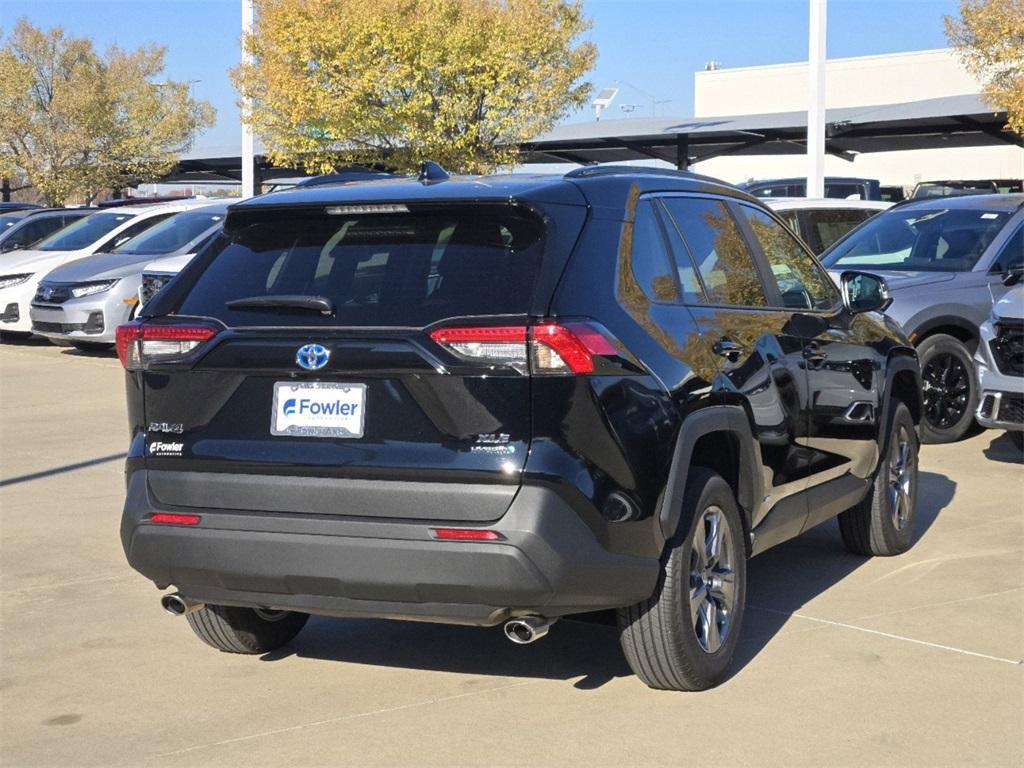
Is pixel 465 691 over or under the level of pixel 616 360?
under

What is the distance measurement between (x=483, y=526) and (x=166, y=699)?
1516 mm

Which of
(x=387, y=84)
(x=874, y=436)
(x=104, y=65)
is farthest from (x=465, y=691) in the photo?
(x=104, y=65)

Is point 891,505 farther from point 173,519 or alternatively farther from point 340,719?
point 173,519

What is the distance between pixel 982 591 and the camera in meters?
6.52

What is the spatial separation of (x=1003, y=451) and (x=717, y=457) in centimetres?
606

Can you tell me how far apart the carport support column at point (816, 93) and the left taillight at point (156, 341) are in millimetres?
17102

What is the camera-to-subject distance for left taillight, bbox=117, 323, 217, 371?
15.6 feet

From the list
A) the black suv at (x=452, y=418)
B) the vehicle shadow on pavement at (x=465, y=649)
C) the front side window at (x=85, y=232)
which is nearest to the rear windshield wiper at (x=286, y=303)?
the black suv at (x=452, y=418)

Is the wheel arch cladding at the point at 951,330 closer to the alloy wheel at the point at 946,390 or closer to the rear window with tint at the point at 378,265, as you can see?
the alloy wheel at the point at 946,390

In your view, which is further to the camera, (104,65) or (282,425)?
(104,65)

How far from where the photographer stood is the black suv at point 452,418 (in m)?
4.37

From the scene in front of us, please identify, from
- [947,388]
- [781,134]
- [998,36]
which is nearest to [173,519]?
[947,388]

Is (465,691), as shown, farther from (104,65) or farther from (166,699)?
(104,65)

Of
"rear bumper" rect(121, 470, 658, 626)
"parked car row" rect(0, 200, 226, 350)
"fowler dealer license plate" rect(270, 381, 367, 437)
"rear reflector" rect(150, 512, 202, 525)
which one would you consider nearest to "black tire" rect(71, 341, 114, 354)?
"parked car row" rect(0, 200, 226, 350)
